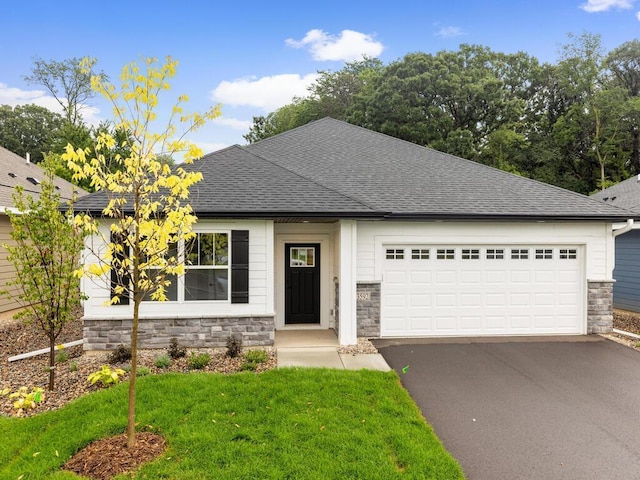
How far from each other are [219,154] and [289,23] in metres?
7.20

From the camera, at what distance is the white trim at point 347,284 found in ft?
24.6

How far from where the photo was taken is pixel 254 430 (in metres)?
4.08

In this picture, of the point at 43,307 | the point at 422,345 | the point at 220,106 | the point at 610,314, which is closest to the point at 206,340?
the point at 43,307

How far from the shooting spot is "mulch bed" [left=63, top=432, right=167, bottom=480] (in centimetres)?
342

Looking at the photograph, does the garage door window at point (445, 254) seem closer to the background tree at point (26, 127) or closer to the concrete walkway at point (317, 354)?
the concrete walkway at point (317, 354)

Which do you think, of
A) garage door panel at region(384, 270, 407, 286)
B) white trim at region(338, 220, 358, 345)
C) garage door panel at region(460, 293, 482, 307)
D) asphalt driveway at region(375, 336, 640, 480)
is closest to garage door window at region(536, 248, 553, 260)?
garage door panel at region(460, 293, 482, 307)

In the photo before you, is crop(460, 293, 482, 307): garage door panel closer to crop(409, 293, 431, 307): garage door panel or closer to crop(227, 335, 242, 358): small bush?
crop(409, 293, 431, 307): garage door panel

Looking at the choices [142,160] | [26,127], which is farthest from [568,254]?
[26,127]

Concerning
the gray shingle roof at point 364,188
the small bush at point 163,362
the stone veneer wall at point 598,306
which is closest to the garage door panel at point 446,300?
the gray shingle roof at point 364,188

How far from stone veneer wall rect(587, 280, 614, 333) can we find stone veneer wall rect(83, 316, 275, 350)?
6983 mm

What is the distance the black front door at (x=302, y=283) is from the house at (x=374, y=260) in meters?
0.02

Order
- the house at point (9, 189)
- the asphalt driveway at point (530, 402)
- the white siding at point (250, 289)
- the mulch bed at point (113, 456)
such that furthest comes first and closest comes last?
the house at point (9, 189) < the white siding at point (250, 289) < the asphalt driveway at point (530, 402) < the mulch bed at point (113, 456)

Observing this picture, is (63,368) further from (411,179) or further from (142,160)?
(411,179)

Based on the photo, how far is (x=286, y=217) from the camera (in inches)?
288
